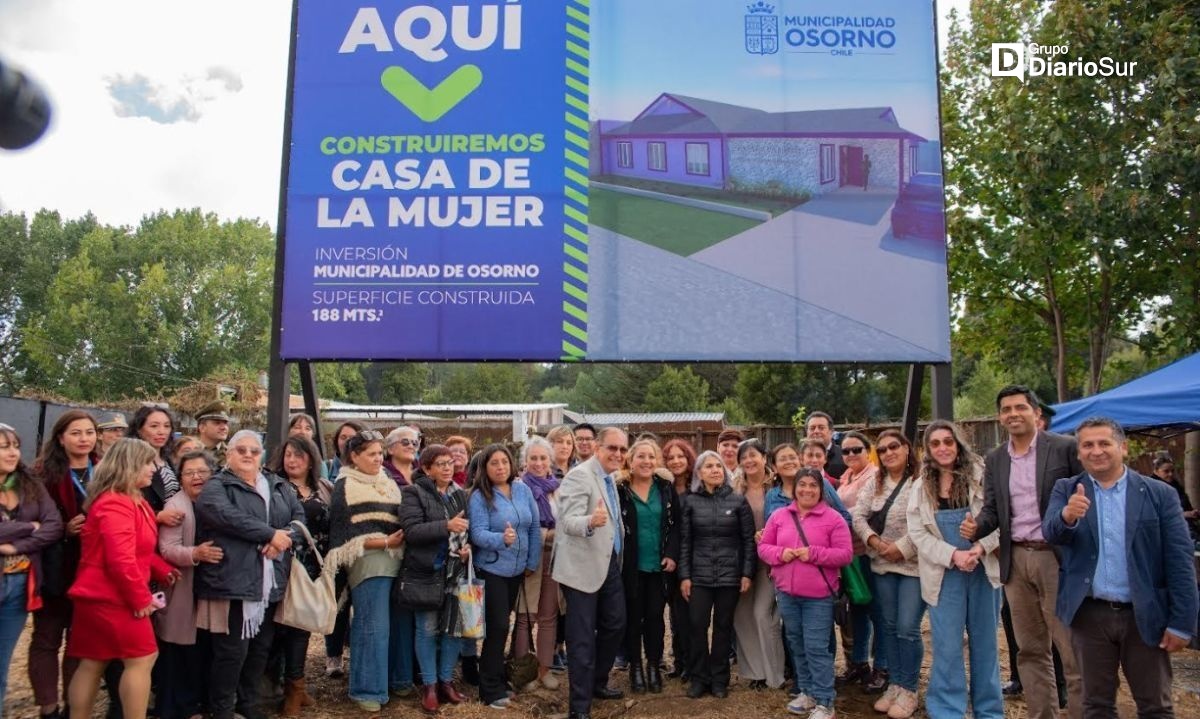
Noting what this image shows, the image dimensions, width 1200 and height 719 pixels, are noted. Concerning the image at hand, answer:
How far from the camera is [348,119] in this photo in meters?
7.46

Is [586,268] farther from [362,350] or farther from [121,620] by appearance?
[121,620]

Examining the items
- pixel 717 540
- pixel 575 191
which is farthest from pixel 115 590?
pixel 575 191

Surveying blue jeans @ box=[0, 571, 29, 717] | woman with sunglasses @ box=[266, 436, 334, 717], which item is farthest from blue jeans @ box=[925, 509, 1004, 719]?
blue jeans @ box=[0, 571, 29, 717]

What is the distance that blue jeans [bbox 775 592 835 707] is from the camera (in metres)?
5.07

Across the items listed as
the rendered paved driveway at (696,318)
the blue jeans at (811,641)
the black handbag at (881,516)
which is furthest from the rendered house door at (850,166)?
the blue jeans at (811,641)

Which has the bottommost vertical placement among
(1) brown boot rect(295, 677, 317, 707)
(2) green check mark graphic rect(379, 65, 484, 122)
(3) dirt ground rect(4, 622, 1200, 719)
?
(3) dirt ground rect(4, 622, 1200, 719)

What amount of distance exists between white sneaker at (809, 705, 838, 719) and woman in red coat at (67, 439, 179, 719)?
364cm

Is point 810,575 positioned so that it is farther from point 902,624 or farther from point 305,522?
point 305,522

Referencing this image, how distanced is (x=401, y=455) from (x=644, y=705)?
89.8 inches

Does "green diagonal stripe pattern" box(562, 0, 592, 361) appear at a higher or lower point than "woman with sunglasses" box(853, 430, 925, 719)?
higher

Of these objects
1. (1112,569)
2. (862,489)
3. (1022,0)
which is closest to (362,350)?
(862,489)

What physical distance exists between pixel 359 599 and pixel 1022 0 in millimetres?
11769

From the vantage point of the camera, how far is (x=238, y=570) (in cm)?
457

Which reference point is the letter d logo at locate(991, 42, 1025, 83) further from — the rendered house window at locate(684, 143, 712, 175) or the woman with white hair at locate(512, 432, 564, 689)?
the woman with white hair at locate(512, 432, 564, 689)
